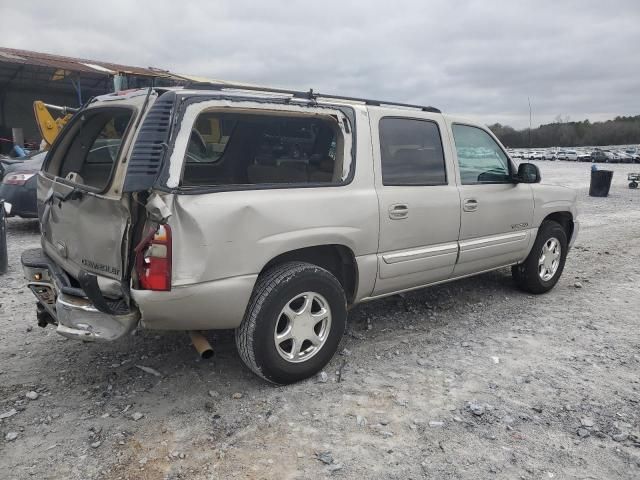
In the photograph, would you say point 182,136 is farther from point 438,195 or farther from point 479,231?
point 479,231

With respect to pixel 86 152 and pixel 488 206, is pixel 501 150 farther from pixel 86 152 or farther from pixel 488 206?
pixel 86 152

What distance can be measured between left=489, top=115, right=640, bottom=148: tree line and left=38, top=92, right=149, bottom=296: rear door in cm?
9295

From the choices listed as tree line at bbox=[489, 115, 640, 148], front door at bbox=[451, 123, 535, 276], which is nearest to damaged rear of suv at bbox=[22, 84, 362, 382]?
front door at bbox=[451, 123, 535, 276]

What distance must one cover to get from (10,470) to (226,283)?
4.52 ft

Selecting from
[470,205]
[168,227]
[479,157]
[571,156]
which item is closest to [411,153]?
[470,205]

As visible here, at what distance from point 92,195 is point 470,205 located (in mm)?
2917

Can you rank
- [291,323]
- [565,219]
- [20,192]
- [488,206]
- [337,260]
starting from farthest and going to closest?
[20,192]
[565,219]
[488,206]
[337,260]
[291,323]

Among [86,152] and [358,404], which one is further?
[86,152]

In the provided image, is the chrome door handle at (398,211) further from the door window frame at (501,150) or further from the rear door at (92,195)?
the rear door at (92,195)

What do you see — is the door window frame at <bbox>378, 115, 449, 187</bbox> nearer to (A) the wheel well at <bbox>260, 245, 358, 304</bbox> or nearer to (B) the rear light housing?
(A) the wheel well at <bbox>260, 245, 358, 304</bbox>

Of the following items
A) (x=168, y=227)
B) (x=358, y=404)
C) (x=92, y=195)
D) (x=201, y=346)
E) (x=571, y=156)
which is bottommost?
(x=358, y=404)

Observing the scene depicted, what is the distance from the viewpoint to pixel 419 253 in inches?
158

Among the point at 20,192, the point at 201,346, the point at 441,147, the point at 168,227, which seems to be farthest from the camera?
the point at 20,192

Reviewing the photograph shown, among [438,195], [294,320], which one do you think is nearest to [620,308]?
[438,195]
